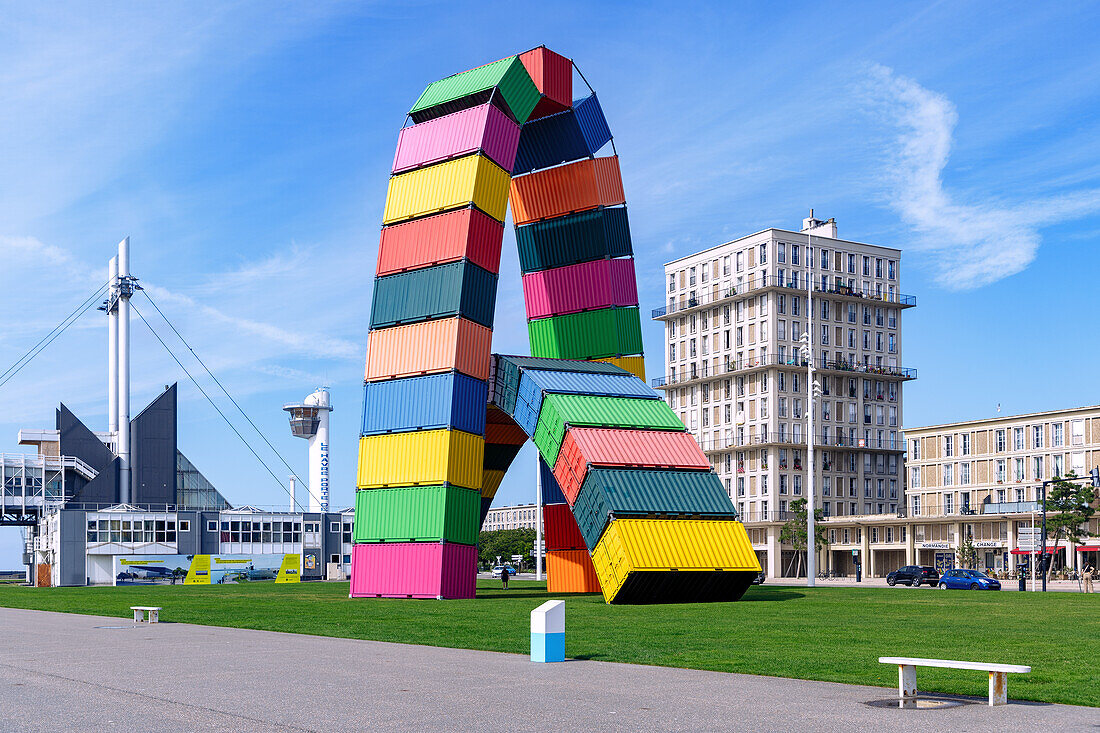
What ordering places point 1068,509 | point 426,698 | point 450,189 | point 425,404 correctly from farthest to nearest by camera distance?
point 1068,509, point 450,189, point 425,404, point 426,698

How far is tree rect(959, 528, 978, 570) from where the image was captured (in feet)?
356

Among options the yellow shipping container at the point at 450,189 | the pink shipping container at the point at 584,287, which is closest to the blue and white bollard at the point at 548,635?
the yellow shipping container at the point at 450,189

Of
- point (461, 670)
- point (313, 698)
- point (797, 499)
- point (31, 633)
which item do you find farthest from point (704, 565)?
point (797, 499)

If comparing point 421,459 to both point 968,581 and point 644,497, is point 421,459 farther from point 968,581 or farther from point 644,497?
point 968,581

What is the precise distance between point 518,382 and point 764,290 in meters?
84.7

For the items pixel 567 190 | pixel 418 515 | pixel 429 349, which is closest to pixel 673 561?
pixel 418 515

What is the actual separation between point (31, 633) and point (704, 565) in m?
22.4

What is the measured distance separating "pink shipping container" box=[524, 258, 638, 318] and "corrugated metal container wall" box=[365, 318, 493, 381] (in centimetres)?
728

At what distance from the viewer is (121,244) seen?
120 meters

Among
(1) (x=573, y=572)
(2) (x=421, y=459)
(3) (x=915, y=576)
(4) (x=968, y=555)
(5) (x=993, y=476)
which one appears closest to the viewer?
(2) (x=421, y=459)

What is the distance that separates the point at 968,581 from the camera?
6962 centimetres

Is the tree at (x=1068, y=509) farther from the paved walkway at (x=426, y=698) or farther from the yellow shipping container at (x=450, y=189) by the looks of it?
the paved walkway at (x=426, y=698)

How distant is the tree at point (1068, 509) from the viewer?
93.4 meters

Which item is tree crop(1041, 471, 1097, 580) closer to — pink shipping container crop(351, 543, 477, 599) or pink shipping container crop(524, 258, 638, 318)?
pink shipping container crop(524, 258, 638, 318)
